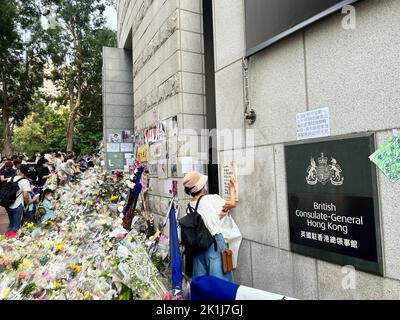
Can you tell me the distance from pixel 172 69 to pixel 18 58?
64.3 feet

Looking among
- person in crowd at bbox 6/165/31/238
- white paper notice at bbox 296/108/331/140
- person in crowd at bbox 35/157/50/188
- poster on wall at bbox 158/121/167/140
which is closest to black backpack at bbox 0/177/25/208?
person in crowd at bbox 6/165/31/238

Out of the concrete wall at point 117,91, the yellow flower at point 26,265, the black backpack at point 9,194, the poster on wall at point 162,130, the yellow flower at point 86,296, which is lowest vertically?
the yellow flower at point 86,296

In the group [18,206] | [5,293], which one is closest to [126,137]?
[18,206]

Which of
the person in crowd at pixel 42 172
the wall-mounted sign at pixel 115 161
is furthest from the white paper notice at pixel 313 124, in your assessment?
the person in crowd at pixel 42 172

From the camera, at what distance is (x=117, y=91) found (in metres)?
11.3

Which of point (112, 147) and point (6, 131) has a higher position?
point (6, 131)

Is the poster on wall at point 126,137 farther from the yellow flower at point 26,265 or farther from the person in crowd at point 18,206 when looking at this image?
the yellow flower at point 26,265

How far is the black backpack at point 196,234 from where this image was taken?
3.46 metres

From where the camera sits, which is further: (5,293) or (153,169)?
(153,169)

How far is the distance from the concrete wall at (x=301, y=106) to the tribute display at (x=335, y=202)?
0.29 ft

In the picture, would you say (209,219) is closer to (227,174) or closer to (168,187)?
(227,174)

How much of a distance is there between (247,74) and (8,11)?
65.8 feet

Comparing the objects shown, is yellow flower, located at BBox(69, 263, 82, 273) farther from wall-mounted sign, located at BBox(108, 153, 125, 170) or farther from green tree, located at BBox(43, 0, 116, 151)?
green tree, located at BBox(43, 0, 116, 151)
